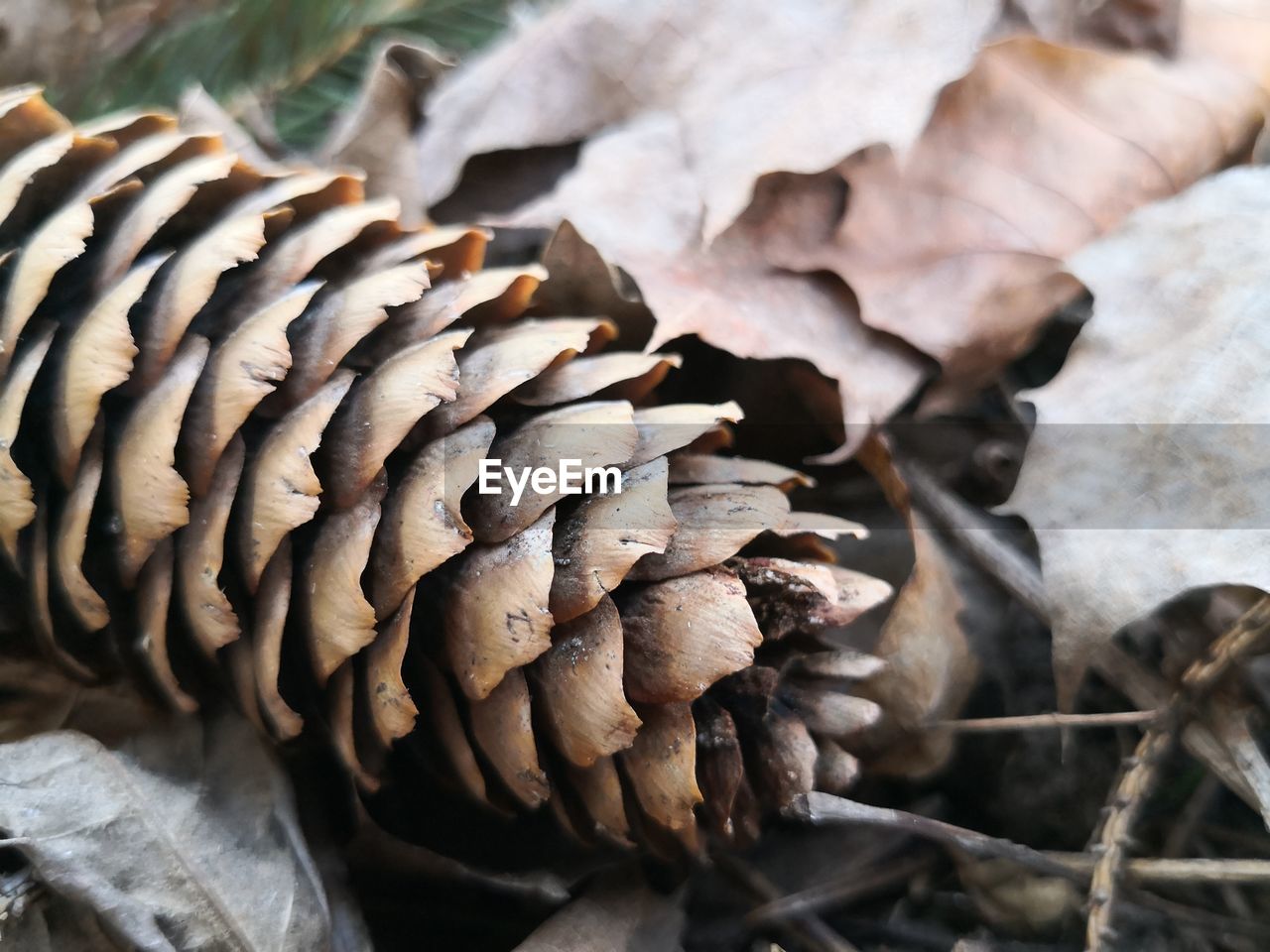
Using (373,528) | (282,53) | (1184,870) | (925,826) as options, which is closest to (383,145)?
(282,53)

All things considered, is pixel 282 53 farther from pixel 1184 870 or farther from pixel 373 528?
pixel 1184 870

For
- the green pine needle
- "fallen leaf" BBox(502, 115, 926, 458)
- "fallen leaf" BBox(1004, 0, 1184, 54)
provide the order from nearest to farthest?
"fallen leaf" BBox(502, 115, 926, 458) < "fallen leaf" BBox(1004, 0, 1184, 54) < the green pine needle

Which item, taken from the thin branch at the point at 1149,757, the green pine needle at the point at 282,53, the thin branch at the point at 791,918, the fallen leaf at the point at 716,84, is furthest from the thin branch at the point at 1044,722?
the green pine needle at the point at 282,53

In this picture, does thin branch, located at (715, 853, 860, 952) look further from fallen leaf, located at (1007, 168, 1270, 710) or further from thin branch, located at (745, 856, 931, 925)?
fallen leaf, located at (1007, 168, 1270, 710)

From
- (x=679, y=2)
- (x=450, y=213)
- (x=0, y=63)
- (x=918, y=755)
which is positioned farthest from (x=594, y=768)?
(x=0, y=63)

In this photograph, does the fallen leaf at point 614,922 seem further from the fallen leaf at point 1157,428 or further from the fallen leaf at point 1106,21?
the fallen leaf at point 1106,21

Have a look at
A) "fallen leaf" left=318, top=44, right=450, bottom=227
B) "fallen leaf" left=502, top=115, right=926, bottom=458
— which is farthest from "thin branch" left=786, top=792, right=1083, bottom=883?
"fallen leaf" left=318, top=44, right=450, bottom=227
